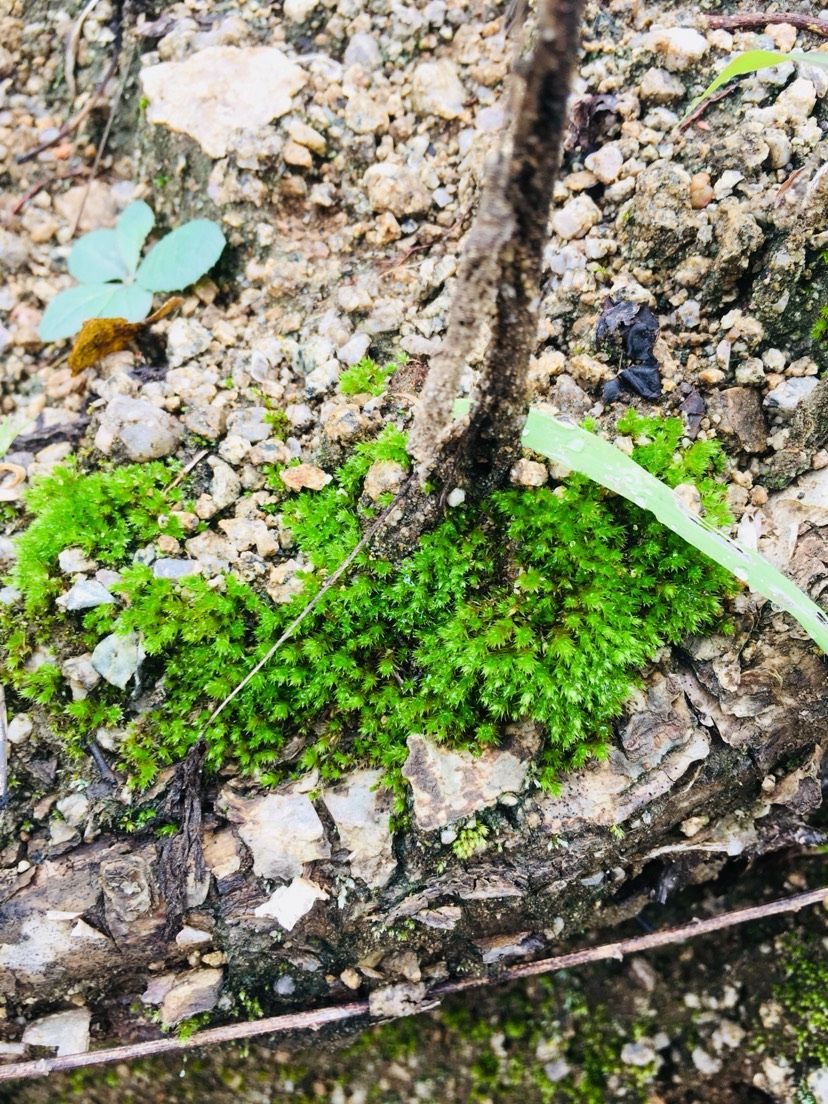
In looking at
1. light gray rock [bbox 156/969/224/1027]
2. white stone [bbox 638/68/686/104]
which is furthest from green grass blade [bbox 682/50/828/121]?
light gray rock [bbox 156/969/224/1027]

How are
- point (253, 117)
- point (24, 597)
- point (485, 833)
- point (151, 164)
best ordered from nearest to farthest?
point (485, 833), point (24, 597), point (253, 117), point (151, 164)

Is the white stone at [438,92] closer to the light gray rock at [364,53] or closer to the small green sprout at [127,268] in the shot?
the light gray rock at [364,53]

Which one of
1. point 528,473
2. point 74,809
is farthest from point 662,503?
point 74,809

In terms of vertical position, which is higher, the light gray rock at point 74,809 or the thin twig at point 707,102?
the thin twig at point 707,102

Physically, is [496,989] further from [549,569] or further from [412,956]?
[549,569]

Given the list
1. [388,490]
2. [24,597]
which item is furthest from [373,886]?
[24,597]

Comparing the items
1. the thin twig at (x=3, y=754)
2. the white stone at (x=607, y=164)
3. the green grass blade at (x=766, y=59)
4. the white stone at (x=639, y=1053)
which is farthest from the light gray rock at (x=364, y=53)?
the white stone at (x=639, y=1053)
